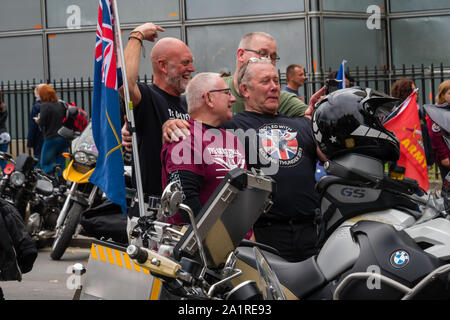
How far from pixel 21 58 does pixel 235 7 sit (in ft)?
15.0

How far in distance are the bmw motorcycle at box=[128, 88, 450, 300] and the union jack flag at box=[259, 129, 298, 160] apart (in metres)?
0.87

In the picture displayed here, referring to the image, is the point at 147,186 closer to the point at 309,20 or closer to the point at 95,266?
the point at 95,266

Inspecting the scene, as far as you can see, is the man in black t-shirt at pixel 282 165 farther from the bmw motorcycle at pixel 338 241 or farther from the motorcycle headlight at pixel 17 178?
the motorcycle headlight at pixel 17 178

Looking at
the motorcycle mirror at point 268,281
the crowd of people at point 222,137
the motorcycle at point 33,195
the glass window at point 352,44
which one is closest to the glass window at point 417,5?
the glass window at point 352,44

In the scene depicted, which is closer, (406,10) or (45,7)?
(406,10)

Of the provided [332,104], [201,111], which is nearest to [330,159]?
[332,104]

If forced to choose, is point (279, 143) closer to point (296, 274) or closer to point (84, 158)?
point (296, 274)

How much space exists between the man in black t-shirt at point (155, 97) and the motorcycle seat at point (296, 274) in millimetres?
1686

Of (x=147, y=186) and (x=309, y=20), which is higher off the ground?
(x=309, y=20)

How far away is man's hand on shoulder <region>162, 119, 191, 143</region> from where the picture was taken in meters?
4.25

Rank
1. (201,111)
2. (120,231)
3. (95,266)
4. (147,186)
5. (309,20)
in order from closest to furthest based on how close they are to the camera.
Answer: (95,266) → (201,111) → (147,186) → (120,231) → (309,20)

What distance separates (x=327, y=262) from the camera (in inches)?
135

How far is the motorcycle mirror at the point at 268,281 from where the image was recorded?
3.12 m

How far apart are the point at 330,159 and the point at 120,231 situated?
3.97 meters
